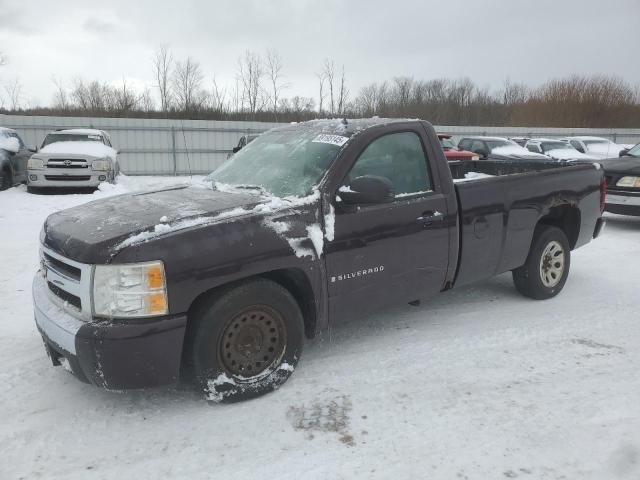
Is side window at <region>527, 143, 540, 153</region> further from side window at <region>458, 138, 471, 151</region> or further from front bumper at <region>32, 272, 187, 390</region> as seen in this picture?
front bumper at <region>32, 272, 187, 390</region>

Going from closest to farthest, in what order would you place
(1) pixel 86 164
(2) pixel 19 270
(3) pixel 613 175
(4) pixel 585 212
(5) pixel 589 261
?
(4) pixel 585 212, (2) pixel 19 270, (5) pixel 589 261, (3) pixel 613 175, (1) pixel 86 164

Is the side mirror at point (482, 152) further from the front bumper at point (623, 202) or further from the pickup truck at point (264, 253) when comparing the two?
the pickup truck at point (264, 253)

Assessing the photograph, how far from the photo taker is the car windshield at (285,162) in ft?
12.0

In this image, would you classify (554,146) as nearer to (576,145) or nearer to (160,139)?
(576,145)

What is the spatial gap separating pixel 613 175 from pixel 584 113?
137 feet

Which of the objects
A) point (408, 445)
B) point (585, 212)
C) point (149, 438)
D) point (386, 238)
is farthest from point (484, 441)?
point (585, 212)

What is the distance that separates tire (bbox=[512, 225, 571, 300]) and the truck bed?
196 mm

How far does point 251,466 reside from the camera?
8.67 feet

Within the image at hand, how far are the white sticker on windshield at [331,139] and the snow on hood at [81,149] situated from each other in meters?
9.89

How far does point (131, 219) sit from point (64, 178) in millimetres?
10131

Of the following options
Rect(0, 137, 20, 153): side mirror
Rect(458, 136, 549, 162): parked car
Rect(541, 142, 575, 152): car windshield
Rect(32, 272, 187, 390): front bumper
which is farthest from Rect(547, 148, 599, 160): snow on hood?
Rect(32, 272, 187, 390): front bumper

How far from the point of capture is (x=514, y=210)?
471 cm

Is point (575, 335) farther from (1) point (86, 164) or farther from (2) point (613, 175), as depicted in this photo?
(1) point (86, 164)

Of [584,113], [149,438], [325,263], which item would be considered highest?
[584,113]
